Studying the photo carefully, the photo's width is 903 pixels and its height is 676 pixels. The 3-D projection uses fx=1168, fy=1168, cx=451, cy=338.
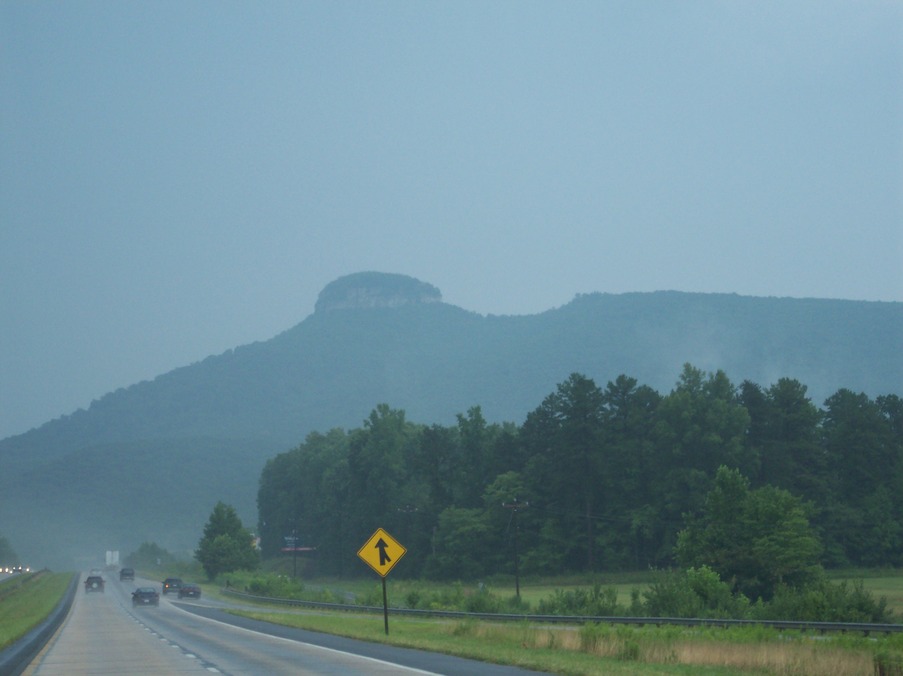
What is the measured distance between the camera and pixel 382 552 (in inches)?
1433

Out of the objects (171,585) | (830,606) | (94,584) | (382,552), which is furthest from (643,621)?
(94,584)

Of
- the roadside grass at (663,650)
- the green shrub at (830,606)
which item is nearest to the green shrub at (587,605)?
the green shrub at (830,606)

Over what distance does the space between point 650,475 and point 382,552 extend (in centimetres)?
8164

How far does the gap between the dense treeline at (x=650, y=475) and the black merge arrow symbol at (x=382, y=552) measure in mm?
65074

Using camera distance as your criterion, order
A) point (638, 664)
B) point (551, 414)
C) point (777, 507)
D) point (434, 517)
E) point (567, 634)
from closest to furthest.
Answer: point (638, 664), point (567, 634), point (777, 507), point (551, 414), point (434, 517)

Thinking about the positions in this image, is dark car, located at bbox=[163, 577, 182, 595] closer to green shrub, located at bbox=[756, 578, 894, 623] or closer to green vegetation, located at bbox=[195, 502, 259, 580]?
green vegetation, located at bbox=[195, 502, 259, 580]

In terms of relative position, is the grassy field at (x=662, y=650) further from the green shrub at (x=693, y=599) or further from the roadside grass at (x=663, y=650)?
the green shrub at (x=693, y=599)

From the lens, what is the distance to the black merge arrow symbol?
119 feet

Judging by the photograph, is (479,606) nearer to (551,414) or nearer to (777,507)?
(777,507)

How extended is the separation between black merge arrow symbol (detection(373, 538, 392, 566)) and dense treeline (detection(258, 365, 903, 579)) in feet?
213

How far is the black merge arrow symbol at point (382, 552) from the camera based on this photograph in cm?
3628

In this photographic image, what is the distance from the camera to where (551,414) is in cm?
12544

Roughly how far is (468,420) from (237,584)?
112ft

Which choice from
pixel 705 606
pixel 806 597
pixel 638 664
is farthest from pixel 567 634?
pixel 705 606
